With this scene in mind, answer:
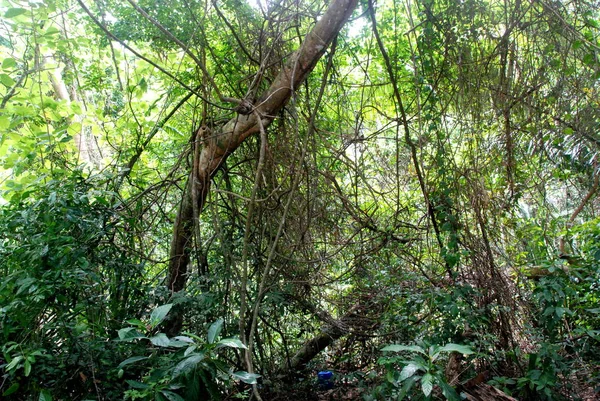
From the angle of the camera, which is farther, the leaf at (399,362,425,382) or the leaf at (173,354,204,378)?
the leaf at (399,362,425,382)

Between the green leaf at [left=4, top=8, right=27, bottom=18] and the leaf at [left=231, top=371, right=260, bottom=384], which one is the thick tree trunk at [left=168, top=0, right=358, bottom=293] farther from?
the leaf at [left=231, top=371, right=260, bottom=384]

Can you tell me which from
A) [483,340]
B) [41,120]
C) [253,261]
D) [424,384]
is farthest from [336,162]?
[41,120]

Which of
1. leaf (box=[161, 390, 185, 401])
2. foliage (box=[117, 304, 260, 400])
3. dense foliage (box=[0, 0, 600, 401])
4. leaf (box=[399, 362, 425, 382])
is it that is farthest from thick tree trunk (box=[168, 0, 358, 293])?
leaf (box=[399, 362, 425, 382])

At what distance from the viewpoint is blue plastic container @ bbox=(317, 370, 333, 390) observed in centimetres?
324

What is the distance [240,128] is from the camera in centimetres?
286

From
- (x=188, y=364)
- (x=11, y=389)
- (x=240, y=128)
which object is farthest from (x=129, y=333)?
(x=240, y=128)

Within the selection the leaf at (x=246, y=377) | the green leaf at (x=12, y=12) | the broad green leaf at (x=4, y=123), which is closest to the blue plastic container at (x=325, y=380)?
the leaf at (x=246, y=377)

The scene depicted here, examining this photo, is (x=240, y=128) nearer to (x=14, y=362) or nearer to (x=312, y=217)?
(x=312, y=217)

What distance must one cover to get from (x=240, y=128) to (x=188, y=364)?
1530 mm

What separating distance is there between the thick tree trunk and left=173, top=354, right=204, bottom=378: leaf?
123cm

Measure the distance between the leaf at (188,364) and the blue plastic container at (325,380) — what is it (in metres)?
1.72

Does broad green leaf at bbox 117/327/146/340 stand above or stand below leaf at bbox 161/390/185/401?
above

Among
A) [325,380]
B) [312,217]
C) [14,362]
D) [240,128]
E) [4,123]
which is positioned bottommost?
[325,380]

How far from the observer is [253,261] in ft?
10.2
